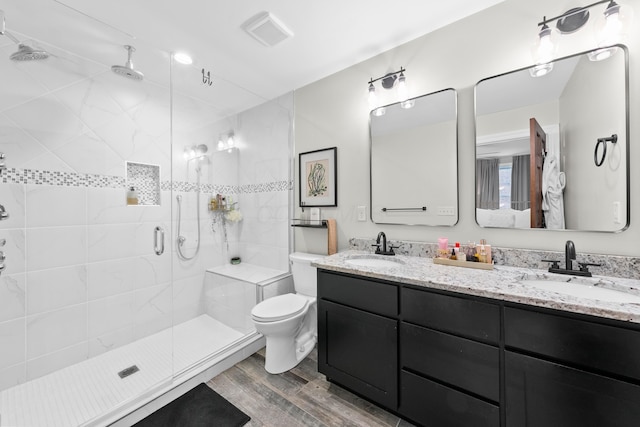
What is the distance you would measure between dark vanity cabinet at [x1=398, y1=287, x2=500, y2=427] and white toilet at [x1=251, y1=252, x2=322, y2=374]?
87 centimetres

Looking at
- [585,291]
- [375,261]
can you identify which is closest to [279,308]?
[375,261]

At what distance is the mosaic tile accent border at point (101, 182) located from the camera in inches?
70.1

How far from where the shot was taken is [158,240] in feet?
8.13

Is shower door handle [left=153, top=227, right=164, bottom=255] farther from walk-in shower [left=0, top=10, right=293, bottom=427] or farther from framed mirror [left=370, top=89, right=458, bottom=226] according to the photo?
framed mirror [left=370, top=89, right=458, bottom=226]

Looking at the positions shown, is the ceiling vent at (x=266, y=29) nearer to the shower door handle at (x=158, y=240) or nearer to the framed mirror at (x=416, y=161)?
the framed mirror at (x=416, y=161)

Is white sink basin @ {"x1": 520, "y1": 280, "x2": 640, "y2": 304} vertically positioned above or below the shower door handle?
below

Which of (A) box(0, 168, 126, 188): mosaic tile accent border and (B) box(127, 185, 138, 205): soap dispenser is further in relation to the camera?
(B) box(127, 185, 138, 205): soap dispenser

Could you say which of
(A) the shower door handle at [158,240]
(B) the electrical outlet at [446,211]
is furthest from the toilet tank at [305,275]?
(A) the shower door handle at [158,240]

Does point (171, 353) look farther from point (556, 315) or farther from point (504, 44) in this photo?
point (504, 44)

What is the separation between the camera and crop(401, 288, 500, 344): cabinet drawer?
112cm

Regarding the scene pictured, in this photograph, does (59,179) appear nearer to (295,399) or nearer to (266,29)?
(266,29)

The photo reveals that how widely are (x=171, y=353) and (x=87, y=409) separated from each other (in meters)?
0.63

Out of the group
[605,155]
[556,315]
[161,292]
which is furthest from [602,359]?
[161,292]

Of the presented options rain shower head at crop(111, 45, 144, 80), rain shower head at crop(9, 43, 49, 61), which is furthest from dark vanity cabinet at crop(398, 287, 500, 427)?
rain shower head at crop(9, 43, 49, 61)
